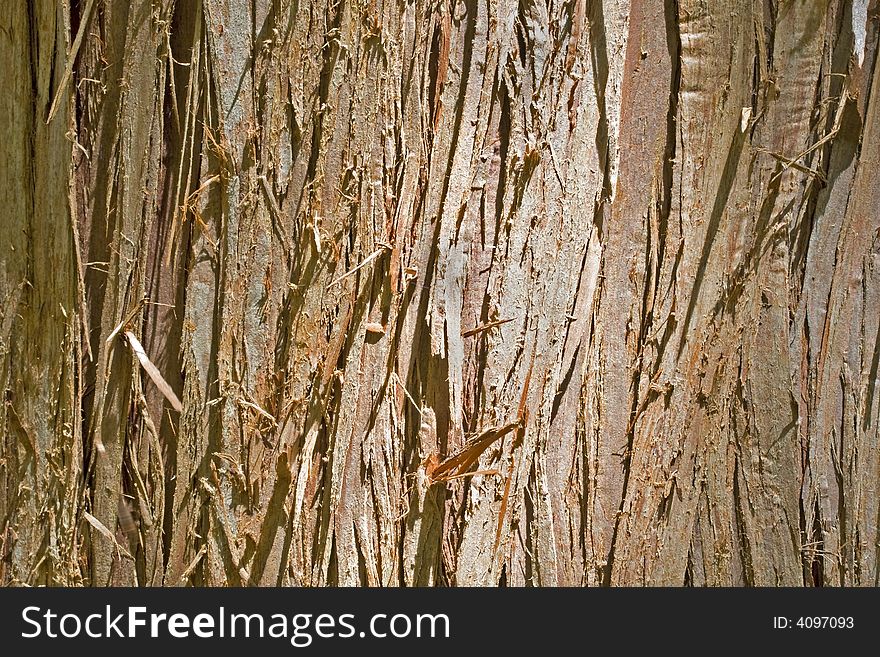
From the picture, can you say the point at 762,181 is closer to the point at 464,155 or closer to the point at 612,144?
the point at 612,144

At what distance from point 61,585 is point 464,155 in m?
1.04

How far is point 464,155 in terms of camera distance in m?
1.16

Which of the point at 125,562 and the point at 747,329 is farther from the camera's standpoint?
the point at 747,329

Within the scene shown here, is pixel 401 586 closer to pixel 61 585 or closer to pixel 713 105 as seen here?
Result: pixel 61 585

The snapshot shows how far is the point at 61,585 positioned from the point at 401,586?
59 centimetres

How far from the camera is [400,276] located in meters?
1.16

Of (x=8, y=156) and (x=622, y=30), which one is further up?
(x=622, y=30)

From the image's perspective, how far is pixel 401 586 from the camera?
3.83 feet

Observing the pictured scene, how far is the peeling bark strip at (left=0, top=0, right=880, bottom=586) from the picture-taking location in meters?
1.12

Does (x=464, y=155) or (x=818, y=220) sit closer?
(x=464, y=155)

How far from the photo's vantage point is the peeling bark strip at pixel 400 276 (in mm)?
1117
